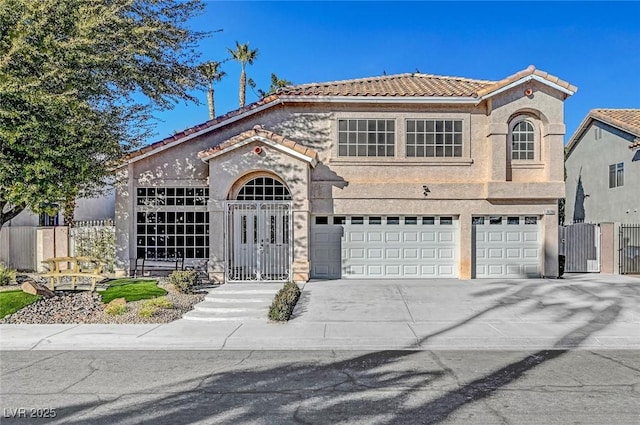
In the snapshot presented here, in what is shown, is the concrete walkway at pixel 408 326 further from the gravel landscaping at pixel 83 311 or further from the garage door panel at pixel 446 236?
the garage door panel at pixel 446 236

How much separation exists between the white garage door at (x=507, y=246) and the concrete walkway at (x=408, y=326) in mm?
2372

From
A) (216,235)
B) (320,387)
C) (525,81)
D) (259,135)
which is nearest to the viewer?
(320,387)

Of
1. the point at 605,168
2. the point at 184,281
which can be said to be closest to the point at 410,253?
the point at 184,281

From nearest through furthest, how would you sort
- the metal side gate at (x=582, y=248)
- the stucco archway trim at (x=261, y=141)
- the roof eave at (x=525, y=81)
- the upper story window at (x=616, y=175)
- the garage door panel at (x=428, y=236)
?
the stucco archway trim at (x=261, y=141), the roof eave at (x=525, y=81), the garage door panel at (x=428, y=236), the metal side gate at (x=582, y=248), the upper story window at (x=616, y=175)

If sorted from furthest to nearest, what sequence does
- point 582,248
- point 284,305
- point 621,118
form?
1. point 621,118
2. point 582,248
3. point 284,305

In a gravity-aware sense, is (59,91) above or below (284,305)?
above

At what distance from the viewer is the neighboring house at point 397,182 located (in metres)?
17.2

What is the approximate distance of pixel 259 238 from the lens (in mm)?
16344

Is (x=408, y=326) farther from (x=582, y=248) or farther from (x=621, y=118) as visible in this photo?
(x=621, y=118)

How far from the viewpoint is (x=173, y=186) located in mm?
17406

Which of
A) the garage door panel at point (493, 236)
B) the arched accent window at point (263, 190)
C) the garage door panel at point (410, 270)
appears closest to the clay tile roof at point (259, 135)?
the arched accent window at point (263, 190)

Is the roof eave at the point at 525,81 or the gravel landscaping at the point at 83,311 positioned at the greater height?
the roof eave at the point at 525,81

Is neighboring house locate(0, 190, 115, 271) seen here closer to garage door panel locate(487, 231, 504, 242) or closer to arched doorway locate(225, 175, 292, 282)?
arched doorway locate(225, 175, 292, 282)

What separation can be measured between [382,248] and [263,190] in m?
4.57
